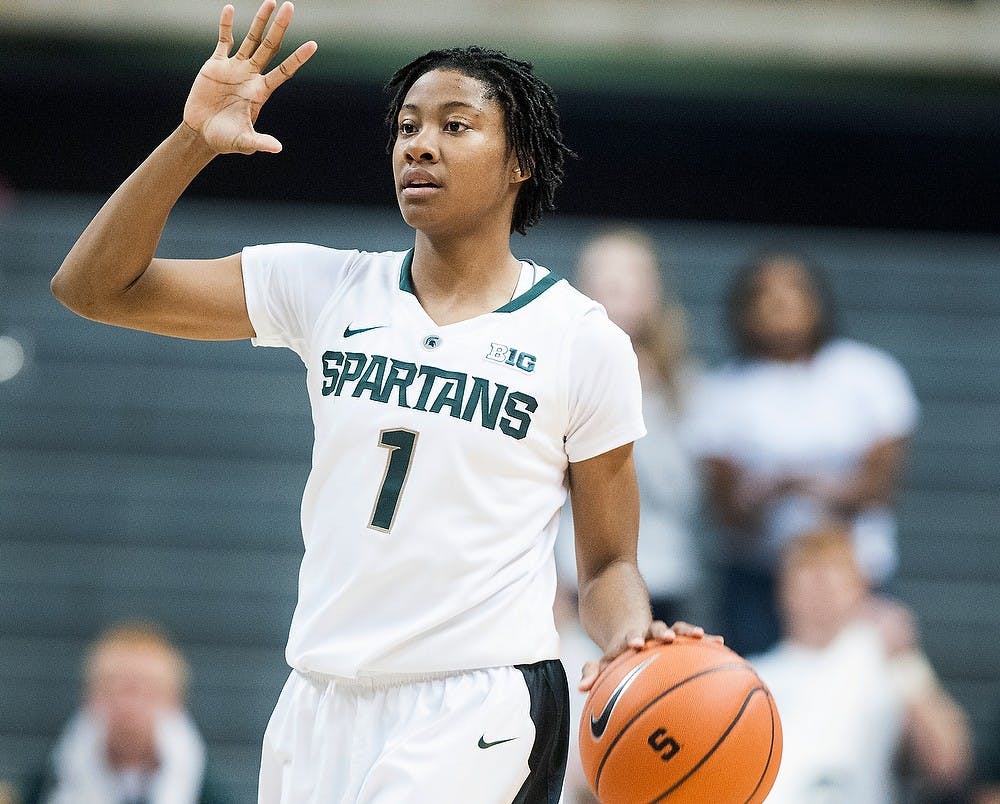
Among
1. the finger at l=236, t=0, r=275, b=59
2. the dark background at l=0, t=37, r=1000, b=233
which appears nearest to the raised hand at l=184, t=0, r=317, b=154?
the finger at l=236, t=0, r=275, b=59

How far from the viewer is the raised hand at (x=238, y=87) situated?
3463mm

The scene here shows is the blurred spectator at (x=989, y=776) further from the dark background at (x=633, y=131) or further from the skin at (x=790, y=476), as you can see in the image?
the dark background at (x=633, y=131)

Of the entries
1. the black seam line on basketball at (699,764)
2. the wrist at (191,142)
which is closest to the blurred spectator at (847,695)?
the black seam line on basketball at (699,764)

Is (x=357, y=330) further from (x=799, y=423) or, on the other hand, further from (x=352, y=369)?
(x=799, y=423)

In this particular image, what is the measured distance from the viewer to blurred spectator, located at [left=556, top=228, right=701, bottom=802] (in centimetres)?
688

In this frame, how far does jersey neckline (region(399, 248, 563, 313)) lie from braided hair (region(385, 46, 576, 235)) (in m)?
0.20

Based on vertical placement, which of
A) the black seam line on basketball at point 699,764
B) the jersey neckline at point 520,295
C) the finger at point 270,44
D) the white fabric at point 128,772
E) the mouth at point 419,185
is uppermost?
the finger at point 270,44

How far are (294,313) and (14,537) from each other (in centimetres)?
598

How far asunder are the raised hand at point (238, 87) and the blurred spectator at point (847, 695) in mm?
3817

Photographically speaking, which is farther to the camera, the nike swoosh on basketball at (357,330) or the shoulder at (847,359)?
the shoulder at (847,359)

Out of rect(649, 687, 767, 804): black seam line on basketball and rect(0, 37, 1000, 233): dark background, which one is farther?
rect(0, 37, 1000, 233): dark background

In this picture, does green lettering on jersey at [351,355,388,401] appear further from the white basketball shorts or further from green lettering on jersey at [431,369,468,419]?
the white basketball shorts

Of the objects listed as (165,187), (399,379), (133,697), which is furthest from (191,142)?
(133,697)

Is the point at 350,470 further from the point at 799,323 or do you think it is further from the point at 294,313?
the point at 799,323
